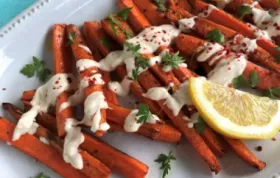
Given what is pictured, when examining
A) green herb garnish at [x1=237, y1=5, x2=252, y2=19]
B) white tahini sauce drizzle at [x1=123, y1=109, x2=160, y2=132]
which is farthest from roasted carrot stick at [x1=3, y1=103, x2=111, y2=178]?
green herb garnish at [x1=237, y1=5, x2=252, y2=19]

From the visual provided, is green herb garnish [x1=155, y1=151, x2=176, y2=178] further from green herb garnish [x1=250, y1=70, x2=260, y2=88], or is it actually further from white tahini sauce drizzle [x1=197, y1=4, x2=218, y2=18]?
white tahini sauce drizzle [x1=197, y1=4, x2=218, y2=18]

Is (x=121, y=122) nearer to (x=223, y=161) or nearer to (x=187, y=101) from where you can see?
(x=187, y=101)

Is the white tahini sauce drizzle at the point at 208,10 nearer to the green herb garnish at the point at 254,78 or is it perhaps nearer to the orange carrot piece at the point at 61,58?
the green herb garnish at the point at 254,78

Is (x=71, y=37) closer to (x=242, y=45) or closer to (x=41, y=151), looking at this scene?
(x=41, y=151)

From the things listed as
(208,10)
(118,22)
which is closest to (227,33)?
(208,10)

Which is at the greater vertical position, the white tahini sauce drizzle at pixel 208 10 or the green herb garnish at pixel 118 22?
the green herb garnish at pixel 118 22

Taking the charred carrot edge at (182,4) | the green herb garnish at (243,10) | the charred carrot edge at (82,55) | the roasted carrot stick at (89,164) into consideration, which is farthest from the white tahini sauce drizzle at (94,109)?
the green herb garnish at (243,10)

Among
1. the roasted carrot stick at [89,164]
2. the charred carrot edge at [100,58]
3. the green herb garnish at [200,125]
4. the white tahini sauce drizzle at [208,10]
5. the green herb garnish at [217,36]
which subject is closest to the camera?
the roasted carrot stick at [89,164]
